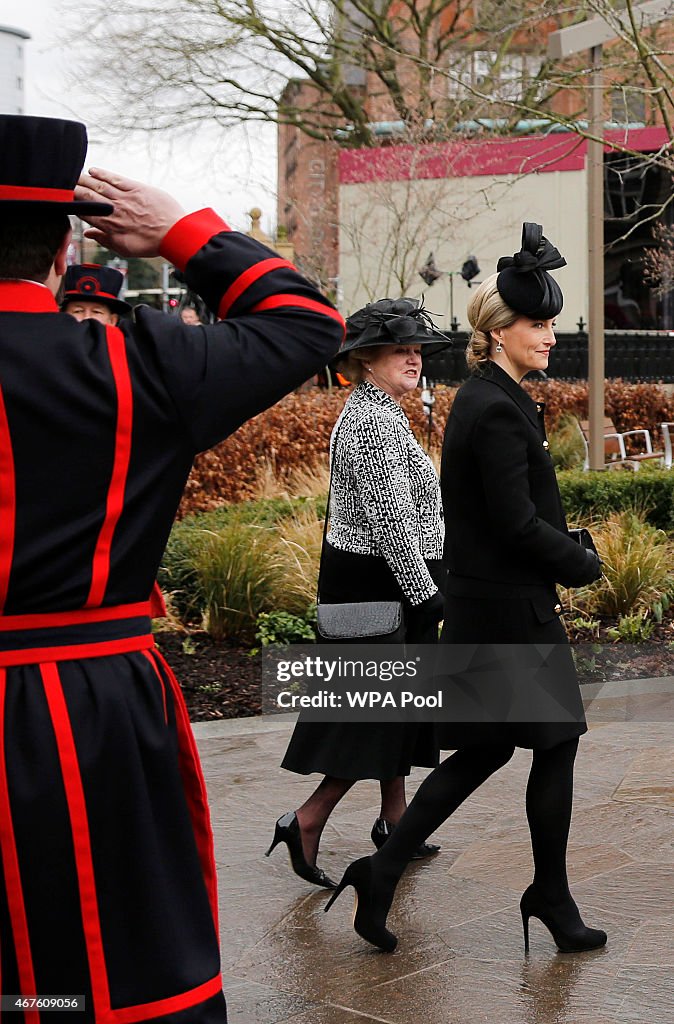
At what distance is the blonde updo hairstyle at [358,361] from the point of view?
4754mm

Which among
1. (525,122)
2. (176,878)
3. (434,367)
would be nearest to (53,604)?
(176,878)

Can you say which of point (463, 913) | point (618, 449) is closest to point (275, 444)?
point (618, 449)

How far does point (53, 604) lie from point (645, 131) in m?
23.8

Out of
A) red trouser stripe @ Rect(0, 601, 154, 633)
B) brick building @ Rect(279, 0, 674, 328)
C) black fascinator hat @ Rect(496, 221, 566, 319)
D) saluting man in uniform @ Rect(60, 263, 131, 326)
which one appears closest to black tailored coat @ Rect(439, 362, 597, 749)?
black fascinator hat @ Rect(496, 221, 566, 319)

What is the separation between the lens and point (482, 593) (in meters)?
4.02

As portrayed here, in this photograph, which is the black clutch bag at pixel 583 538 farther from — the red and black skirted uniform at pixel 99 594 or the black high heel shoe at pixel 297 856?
the red and black skirted uniform at pixel 99 594

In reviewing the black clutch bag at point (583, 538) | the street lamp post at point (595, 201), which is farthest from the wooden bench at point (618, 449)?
the black clutch bag at point (583, 538)

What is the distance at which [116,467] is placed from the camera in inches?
85.0

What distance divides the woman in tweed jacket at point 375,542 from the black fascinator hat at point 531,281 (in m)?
0.71

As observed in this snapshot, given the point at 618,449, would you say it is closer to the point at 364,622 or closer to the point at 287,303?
the point at 364,622

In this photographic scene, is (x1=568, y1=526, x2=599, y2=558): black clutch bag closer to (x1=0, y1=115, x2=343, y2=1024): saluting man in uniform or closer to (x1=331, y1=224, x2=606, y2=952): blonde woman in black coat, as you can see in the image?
(x1=331, y1=224, x2=606, y2=952): blonde woman in black coat

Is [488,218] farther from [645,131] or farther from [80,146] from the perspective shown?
[80,146]

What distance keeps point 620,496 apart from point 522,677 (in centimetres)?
628

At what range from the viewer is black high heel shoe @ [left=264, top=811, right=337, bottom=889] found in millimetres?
4586
